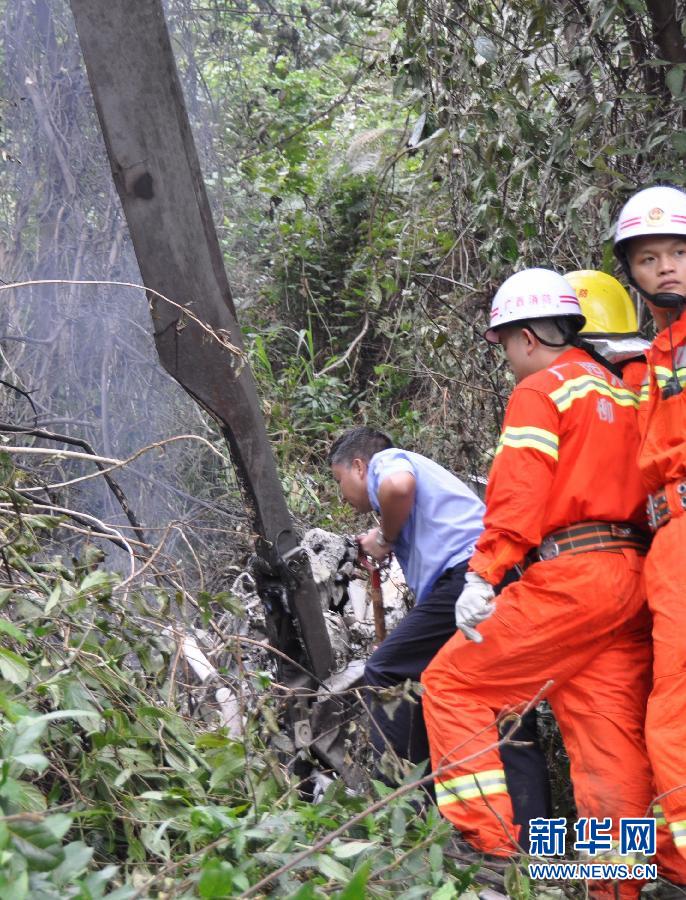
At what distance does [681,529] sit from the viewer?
2818 mm

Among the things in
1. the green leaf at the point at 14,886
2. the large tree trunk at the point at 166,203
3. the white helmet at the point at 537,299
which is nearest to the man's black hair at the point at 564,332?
the white helmet at the point at 537,299

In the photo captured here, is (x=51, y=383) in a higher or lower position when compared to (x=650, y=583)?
higher

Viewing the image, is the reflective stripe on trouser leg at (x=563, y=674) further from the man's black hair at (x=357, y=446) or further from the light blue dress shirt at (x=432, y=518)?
the man's black hair at (x=357, y=446)

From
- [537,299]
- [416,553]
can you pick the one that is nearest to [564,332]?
[537,299]

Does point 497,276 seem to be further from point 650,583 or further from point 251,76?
point 251,76

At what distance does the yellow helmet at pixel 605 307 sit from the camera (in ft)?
11.2

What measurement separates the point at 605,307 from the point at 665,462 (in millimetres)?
761

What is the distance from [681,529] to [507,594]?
597mm

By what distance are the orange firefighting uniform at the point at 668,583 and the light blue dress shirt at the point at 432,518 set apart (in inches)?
37.9

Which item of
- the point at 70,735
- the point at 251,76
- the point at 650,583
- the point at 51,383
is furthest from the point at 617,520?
the point at 251,76

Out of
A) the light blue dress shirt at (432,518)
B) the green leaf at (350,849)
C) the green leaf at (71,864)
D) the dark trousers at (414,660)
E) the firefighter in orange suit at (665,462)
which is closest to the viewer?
the green leaf at (71,864)

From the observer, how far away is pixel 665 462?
288cm

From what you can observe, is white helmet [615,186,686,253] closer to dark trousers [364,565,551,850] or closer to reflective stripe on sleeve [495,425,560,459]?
reflective stripe on sleeve [495,425,560,459]

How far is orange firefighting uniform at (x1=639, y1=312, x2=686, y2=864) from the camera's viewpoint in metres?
2.69
